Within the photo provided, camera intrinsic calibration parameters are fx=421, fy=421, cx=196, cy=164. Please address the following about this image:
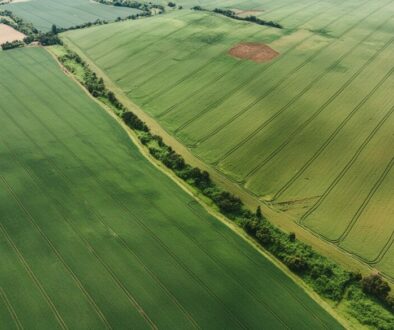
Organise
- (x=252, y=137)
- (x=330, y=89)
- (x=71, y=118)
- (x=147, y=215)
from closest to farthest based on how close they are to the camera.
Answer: (x=147, y=215) < (x=252, y=137) < (x=71, y=118) < (x=330, y=89)

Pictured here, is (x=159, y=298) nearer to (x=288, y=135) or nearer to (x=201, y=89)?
(x=288, y=135)

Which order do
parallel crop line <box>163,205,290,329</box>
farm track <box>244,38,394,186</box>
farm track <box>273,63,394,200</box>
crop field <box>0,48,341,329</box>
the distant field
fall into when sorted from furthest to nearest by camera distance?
1. the distant field
2. farm track <box>244,38,394,186</box>
3. farm track <box>273,63,394,200</box>
4. parallel crop line <box>163,205,290,329</box>
5. crop field <box>0,48,341,329</box>

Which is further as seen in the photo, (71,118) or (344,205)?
(71,118)

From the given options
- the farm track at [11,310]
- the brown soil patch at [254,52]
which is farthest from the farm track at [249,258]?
the brown soil patch at [254,52]

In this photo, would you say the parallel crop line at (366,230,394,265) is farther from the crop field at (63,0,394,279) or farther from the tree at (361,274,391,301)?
the tree at (361,274,391,301)

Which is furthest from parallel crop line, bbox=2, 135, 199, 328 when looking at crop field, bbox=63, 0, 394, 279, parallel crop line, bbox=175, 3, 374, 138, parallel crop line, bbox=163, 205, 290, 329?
parallel crop line, bbox=175, 3, 374, 138

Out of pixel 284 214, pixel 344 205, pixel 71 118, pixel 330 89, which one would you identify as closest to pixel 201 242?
pixel 284 214
